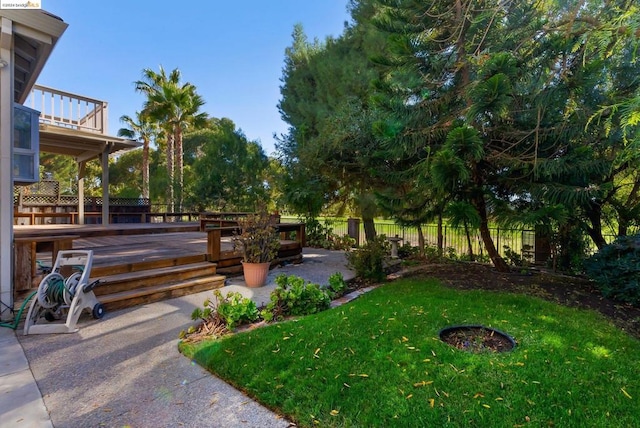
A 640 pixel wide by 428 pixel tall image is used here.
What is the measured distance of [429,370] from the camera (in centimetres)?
250

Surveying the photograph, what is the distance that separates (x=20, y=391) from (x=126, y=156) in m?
23.0

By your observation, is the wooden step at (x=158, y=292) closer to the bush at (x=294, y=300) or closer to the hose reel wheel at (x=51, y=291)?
the hose reel wheel at (x=51, y=291)

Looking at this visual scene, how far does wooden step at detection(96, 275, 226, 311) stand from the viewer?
13.6 feet

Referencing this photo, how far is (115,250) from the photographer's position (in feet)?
20.2

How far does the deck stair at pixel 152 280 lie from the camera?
14.0ft

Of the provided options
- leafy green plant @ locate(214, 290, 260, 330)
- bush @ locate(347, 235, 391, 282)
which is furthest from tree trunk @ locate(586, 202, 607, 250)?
leafy green plant @ locate(214, 290, 260, 330)

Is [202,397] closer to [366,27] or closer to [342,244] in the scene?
[342,244]

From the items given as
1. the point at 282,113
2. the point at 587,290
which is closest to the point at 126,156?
the point at 282,113

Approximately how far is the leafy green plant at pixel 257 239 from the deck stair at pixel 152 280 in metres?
0.63

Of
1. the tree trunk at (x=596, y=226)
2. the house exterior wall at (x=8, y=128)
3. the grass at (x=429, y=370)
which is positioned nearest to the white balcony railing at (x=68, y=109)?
the house exterior wall at (x=8, y=128)

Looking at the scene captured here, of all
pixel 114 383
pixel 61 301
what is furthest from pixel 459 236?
pixel 61 301

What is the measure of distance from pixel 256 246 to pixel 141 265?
173 centimetres

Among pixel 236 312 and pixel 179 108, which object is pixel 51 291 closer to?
pixel 236 312

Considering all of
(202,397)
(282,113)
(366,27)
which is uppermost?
(366,27)
